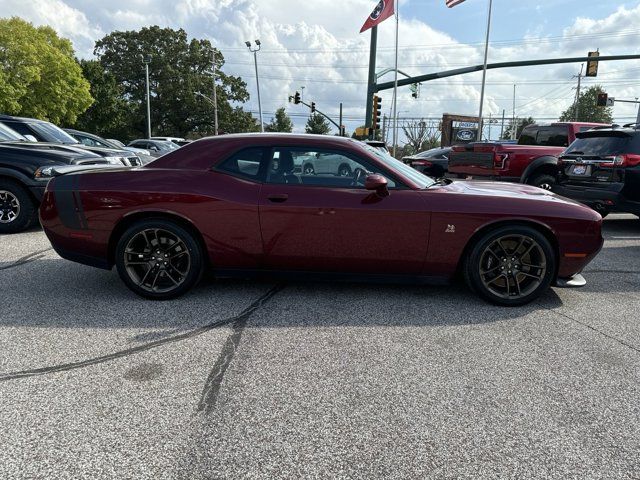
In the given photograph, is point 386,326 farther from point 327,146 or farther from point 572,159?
point 572,159

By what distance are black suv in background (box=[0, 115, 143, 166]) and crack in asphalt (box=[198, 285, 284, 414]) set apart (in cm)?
553

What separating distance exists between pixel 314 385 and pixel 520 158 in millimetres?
8788

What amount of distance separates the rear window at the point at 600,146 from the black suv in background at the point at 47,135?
7.85m

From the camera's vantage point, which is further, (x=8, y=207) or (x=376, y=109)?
(x=376, y=109)

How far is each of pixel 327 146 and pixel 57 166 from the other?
15.8 feet

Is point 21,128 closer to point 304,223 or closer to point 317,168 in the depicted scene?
point 317,168

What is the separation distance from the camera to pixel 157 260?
4.05 m

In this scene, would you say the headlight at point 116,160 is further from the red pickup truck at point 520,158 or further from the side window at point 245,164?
the red pickup truck at point 520,158

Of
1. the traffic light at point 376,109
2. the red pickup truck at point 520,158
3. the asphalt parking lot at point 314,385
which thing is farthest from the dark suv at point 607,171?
the traffic light at point 376,109

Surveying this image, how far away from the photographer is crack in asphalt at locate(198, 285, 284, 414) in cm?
249

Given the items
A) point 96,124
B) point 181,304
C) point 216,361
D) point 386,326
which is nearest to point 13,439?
point 216,361

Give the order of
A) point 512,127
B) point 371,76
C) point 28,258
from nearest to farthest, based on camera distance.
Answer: point 28,258 < point 371,76 < point 512,127

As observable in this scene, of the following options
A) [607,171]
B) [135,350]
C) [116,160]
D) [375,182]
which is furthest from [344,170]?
[116,160]

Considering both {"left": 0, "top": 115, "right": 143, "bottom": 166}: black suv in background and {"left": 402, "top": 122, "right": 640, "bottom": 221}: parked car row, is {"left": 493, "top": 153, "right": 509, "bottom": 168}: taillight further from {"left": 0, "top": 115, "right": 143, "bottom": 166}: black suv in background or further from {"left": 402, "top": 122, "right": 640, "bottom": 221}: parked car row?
{"left": 0, "top": 115, "right": 143, "bottom": 166}: black suv in background
